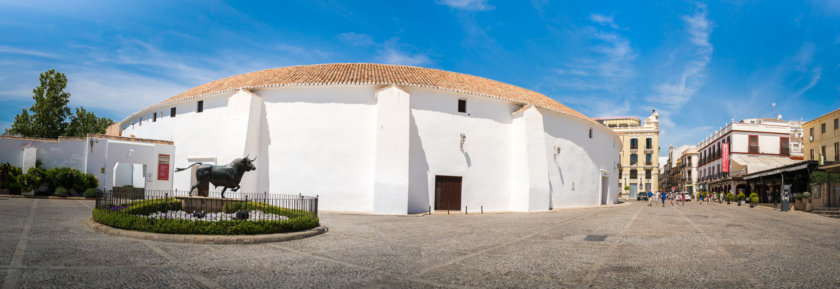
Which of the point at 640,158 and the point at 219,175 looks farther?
the point at 640,158

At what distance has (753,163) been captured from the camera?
156 ft

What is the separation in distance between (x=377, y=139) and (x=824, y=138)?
34463 millimetres

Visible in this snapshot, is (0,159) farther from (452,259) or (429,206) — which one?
(452,259)

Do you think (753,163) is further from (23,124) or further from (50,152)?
(23,124)

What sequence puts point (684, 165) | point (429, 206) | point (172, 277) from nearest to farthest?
point (172, 277)
point (429, 206)
point (684, 165)

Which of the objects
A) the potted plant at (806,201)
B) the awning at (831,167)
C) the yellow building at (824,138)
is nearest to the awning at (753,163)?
the yellow building at (824,138)

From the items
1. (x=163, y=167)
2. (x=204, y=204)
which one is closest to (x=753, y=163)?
(x=163, y=167)

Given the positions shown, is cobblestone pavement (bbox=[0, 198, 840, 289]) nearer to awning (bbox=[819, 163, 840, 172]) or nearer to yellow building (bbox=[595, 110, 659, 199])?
awning (bbox=[819, 163, 840, 172])

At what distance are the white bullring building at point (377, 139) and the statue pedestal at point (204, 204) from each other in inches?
311

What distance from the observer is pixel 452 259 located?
822cm

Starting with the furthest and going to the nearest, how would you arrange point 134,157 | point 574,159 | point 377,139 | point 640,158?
point 640,158
point 574,159
point 134,157
point 377,139

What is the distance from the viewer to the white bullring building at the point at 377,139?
21.2 meters

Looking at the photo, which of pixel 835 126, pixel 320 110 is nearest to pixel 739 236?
pixel 320 110

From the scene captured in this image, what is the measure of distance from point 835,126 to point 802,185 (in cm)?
463
